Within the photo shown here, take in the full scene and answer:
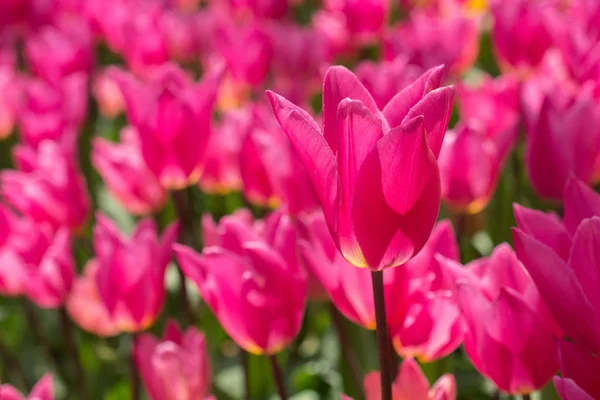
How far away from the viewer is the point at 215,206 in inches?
58.0

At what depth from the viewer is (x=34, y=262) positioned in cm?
102

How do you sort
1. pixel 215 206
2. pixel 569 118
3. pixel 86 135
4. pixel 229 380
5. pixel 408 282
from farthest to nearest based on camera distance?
pixel 86 135
pixel 215 206
pixel 229 380
pixel 569 118
pixel 408 282

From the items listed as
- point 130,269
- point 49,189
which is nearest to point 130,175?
point 49,189

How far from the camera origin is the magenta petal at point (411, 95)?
533 mm

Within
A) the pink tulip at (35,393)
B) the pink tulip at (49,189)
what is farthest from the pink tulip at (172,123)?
the pink tulip at (35,393)

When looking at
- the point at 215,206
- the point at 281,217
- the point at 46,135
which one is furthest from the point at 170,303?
the point at 281,217

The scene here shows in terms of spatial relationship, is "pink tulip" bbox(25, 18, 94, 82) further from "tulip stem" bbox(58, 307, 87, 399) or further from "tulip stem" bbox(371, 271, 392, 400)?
"tulip stem" bbox(371, 271, 392, 400)

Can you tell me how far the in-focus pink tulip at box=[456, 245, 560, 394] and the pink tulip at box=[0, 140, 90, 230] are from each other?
0.70 m

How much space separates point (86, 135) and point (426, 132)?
5.04 feet

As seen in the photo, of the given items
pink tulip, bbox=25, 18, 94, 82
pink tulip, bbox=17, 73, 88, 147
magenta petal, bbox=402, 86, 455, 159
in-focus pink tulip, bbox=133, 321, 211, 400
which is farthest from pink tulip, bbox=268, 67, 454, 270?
pink tulip, bbox=25, 18, 94, 82

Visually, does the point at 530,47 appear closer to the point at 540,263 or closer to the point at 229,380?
the point at 229,380

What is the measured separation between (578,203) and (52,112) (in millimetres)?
1045

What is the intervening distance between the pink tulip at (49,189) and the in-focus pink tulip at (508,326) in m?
0.70

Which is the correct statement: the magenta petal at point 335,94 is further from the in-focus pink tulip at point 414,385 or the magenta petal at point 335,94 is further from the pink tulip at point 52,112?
the pink tulip at point 52,112
